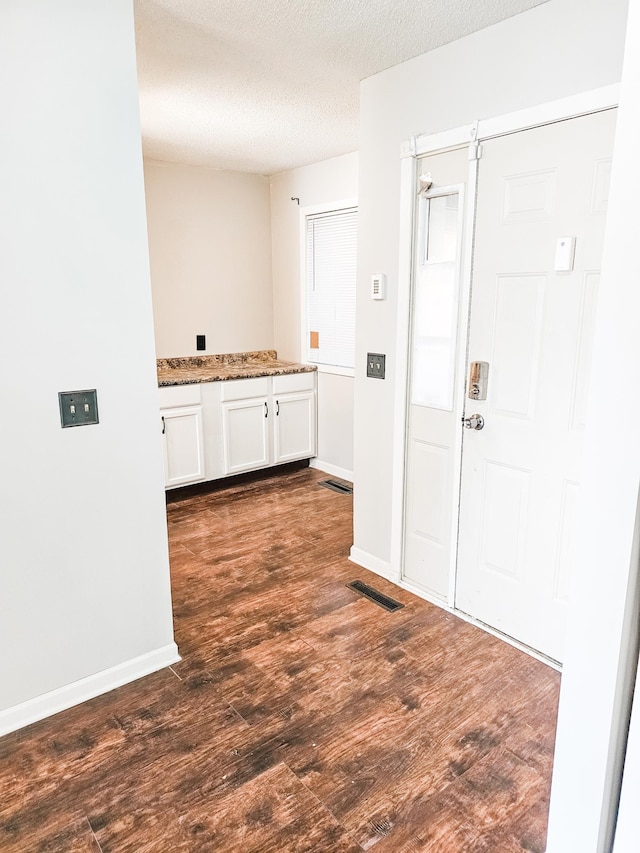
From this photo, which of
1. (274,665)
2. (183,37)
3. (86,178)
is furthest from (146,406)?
(183,37)

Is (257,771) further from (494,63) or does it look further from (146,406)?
(494,63)

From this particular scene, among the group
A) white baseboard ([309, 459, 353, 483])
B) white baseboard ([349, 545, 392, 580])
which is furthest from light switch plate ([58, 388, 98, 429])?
white baseboard ([309, 459, 353, 483])

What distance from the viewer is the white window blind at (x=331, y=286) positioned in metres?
4.25

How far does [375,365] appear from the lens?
2836 mm

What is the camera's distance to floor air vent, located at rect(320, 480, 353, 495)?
428 centimetres

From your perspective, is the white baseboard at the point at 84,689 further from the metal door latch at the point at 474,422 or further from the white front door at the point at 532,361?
the metal door latch at the point at 474,422

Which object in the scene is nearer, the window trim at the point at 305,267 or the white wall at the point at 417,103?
the white wall at the point at 417,103

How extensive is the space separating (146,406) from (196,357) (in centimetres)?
258

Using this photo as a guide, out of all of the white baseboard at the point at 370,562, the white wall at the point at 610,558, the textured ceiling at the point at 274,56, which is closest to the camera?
the white wall at the point at 610,558

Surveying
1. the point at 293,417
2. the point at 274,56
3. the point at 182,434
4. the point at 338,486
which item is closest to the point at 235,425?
the point at 182,434

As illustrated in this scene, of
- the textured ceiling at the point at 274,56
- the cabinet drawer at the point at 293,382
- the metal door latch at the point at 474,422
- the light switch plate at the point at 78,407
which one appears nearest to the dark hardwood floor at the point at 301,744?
the metal door latch at the point at 474,422

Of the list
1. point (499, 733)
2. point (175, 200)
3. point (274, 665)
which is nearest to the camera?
point (499, 733)

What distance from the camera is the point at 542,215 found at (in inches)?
81.4

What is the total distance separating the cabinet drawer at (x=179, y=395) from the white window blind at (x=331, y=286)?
3.78ft
